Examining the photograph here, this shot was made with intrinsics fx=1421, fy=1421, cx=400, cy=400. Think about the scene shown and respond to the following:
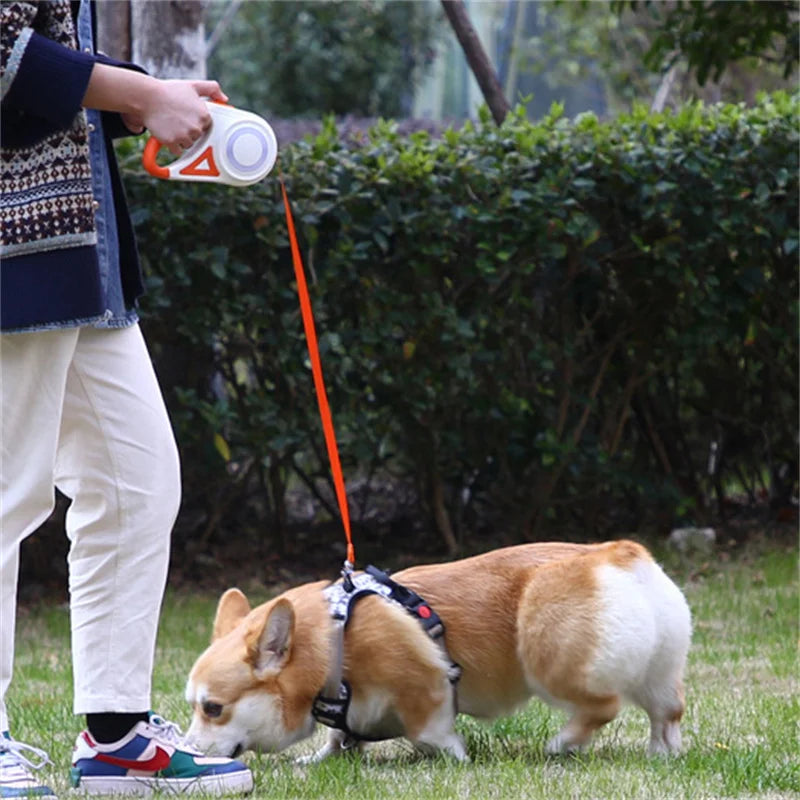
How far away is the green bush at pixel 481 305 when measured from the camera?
259 inches

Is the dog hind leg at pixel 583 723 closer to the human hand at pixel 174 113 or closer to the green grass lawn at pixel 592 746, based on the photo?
the green grass lawn at pixel 592 746

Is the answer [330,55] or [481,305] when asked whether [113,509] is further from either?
[330,55]

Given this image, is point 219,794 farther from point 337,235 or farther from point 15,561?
point 337,235

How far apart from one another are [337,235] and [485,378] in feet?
3.43

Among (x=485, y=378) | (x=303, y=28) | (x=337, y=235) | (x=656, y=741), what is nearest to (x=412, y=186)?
(x=337, y=235)

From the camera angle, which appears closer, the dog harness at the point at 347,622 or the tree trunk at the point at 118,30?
the dog harness at the point at 347,622

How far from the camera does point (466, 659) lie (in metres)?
3.68

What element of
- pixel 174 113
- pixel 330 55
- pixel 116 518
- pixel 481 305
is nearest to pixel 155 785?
pixel 116 518

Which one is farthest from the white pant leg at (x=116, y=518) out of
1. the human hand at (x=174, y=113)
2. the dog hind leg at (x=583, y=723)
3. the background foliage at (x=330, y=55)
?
the background foliage at (x=330, y=55)

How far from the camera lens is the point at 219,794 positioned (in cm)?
325

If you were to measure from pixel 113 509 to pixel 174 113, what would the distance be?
0.90 m

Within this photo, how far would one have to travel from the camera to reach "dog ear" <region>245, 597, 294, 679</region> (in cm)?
351

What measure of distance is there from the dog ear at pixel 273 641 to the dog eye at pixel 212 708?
4.8 inches

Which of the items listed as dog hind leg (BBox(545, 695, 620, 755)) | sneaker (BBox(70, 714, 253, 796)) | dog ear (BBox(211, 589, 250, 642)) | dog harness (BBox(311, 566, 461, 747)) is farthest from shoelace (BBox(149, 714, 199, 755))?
dog hind leg (BBox(545, 695, 620, 755))
